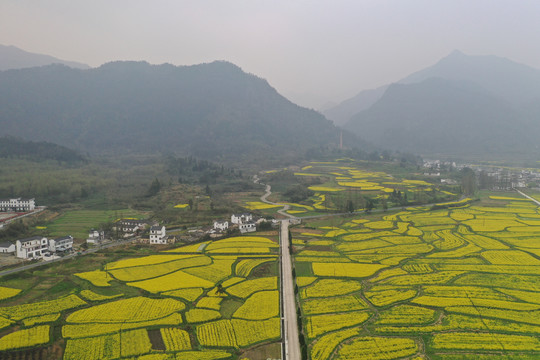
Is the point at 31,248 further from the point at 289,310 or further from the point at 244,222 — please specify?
the point at 289,310

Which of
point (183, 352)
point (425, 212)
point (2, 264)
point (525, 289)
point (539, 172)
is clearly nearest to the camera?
point (183, 352)

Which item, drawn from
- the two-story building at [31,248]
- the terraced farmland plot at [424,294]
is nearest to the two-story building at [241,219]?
the terraced farmland plot at [424,294]

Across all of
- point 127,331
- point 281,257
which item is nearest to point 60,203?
point 281,257

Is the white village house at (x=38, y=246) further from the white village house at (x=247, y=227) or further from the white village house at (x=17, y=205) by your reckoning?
the white village house at (x=17, y=205)

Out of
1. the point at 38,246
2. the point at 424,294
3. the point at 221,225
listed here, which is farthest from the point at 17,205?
the point at 424,294

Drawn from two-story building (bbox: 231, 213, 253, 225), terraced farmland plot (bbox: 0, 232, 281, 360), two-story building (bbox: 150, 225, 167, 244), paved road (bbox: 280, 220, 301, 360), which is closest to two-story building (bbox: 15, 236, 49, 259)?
terraced farmland plot (bbox: 0, 232, 281, 360)

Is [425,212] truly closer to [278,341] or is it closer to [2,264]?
[278,341]
